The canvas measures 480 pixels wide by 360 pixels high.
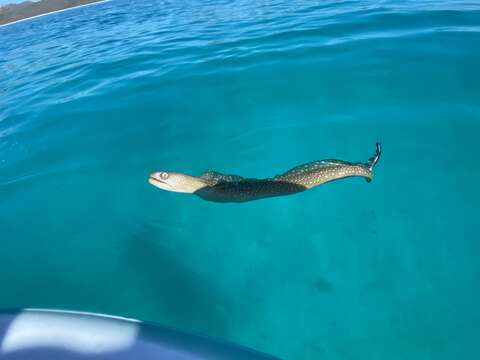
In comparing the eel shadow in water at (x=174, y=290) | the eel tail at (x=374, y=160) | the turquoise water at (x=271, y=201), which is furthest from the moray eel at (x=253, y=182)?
the eel shadow in water at (x=174, y=290)

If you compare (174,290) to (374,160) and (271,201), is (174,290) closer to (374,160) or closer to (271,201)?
(271,201)

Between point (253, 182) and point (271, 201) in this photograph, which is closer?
point (253, 182)

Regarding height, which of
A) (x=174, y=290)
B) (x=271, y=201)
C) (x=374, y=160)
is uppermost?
(x=374, y=160)

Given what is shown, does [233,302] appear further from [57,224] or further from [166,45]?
[166,45]

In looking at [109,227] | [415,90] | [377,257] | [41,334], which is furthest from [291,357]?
[415,90]

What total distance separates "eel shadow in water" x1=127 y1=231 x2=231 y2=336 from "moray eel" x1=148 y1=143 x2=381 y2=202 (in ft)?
2.89

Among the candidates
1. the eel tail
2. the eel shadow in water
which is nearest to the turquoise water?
the eel shadow in water

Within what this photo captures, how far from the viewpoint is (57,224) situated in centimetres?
541

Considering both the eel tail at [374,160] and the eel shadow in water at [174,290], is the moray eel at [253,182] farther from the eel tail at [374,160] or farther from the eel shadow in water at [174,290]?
the eel shadow in water at [174,290]

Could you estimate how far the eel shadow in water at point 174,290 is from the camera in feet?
13.1

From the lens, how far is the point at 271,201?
535 centimetres

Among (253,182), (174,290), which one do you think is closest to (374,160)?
(253,182)

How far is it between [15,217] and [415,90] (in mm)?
7488

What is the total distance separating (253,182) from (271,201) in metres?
0.72
